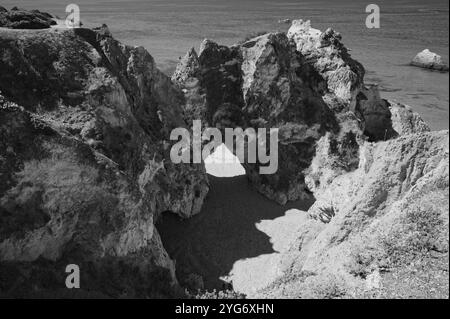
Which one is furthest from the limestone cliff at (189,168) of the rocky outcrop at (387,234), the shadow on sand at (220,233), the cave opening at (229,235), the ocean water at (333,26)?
the ocean water at (333,26)

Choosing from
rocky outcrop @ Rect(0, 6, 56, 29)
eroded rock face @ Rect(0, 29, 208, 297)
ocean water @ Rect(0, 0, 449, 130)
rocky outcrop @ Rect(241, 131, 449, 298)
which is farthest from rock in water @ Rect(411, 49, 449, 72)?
rocky outcrop @ Rect(241, 131, 449, 298)

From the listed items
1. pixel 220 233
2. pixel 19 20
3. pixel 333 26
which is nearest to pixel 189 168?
pixel 220 233

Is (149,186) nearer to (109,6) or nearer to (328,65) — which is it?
(328,65)

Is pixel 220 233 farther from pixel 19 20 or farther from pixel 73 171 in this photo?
pixel 19 20

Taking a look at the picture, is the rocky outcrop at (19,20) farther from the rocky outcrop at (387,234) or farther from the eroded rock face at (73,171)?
the rocky outcrop at (387,234)

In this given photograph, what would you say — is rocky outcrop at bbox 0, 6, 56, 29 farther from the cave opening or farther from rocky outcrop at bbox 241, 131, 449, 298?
rocky outcrop at bbox 241, 131, 449, 298
